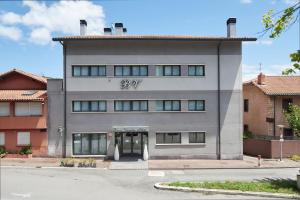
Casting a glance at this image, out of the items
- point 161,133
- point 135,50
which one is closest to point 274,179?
point 161,133

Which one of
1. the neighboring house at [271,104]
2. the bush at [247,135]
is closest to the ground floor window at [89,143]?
the neighboring house at [271,104]

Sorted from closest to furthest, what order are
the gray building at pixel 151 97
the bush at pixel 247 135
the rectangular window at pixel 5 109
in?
the gray building at pixel 151 97 → the rectangular window at pixel 5 109 → the bush at pixel 247 135

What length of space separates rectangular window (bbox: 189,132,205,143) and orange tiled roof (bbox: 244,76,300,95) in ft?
29.9

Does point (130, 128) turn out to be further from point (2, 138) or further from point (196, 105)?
point (2, 138)

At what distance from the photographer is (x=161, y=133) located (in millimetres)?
31516

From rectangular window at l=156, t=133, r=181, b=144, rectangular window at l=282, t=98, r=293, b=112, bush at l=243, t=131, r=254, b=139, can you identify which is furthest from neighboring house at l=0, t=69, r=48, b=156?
rectangular window at l=282, t=98, r=293, b=112

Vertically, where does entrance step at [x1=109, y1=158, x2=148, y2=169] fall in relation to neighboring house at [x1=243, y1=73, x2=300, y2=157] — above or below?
below

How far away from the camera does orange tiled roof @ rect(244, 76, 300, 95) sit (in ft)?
118

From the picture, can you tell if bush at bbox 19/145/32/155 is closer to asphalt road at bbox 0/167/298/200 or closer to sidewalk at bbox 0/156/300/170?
sidewalk at bbox 0/156/300/170

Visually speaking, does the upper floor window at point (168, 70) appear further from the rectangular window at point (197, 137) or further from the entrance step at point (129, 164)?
the entrance step at point (129, 164)

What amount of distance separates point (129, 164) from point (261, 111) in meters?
16.9

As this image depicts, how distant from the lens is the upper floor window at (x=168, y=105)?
31.5 m

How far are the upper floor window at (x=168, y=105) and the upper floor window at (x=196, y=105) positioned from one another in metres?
1.04

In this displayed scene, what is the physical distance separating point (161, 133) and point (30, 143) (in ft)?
37.4
